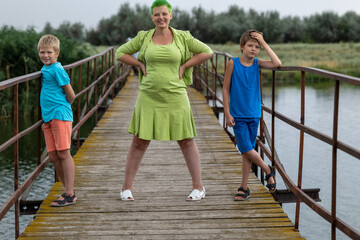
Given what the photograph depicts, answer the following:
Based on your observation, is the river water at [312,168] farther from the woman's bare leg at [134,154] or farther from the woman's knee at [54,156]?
the woman's bare leg at [134,154]

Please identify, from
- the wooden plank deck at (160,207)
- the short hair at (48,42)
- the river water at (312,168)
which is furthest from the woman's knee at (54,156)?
the river water at (312,168)

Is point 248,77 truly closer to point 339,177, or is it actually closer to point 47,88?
point 47,88

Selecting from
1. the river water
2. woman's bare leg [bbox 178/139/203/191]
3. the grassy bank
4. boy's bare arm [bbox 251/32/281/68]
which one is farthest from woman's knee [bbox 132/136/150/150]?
the grassy bank

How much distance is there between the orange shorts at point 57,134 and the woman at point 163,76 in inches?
18.5

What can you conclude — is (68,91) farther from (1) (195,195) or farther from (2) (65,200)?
(1) (195,195)

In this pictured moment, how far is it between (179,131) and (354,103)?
22.2 meters

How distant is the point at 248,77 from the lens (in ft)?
13.9

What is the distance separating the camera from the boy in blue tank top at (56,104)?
408 cm

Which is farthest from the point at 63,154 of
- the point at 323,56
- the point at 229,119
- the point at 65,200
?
the point at 323,56

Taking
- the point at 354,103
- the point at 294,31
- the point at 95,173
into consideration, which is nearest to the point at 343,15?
the point at 294,31

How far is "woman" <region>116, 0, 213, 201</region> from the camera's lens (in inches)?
160

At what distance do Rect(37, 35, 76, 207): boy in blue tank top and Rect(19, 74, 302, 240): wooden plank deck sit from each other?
0.35 metres

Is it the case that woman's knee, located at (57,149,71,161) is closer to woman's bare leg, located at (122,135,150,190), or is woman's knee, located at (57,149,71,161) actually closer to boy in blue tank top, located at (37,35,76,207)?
boy in blue tank top, located at (37,35,76,207)

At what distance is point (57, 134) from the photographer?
13.7 ft
